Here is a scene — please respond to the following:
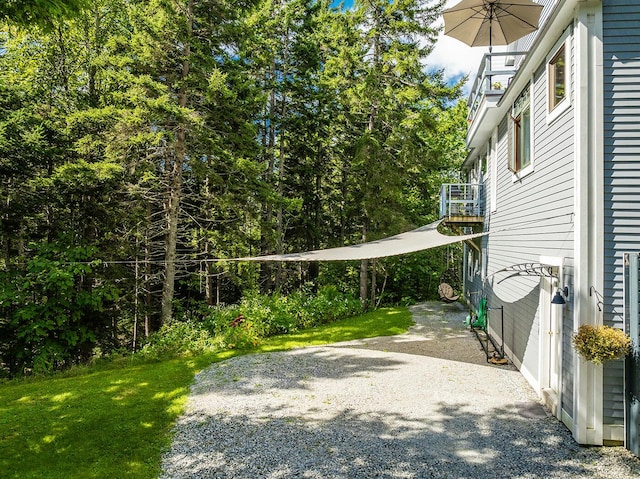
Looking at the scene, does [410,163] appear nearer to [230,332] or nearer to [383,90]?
[383,90]

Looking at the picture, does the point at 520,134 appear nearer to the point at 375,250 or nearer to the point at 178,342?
the point at 375,250

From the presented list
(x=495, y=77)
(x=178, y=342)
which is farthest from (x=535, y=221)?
(x=178, y=342)

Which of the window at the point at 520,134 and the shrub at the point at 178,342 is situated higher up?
the window at the point at 520,134

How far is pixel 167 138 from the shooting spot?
32.3 ft

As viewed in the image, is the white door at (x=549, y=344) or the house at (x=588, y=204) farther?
the white door at (x=549, y=344)

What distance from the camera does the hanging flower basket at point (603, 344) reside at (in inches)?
157

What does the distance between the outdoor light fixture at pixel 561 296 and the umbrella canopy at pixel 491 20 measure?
4011mm

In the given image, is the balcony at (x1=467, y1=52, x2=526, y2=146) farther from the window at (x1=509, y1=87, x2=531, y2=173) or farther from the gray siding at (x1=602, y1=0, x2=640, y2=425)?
the gray siding at (x1=602, y1=0, x2=640, y2=425)

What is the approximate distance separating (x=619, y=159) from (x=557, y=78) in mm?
1539

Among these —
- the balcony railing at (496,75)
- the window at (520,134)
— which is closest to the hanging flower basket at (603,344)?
the window at (520,134)

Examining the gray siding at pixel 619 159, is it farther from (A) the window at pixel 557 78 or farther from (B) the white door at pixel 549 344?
(B) the white door at pixel 549 344

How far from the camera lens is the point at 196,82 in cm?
953

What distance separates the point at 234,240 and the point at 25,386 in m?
5.59

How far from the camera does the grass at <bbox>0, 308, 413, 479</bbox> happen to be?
3.91m
